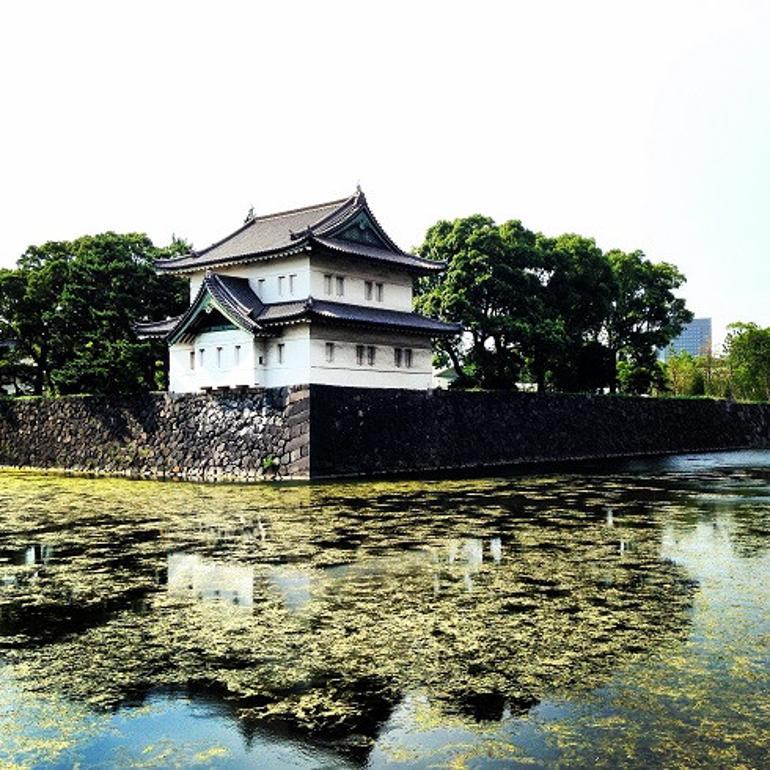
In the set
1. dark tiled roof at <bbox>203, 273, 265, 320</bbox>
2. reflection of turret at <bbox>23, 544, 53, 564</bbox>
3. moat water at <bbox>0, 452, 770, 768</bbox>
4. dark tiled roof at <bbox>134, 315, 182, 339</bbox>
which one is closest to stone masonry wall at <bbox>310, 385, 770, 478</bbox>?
dark tiled roof at <bbox>203, 273, 265, 320</bbox>

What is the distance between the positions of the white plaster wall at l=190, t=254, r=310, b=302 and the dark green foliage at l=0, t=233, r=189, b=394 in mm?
3667

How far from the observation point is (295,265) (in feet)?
87.6

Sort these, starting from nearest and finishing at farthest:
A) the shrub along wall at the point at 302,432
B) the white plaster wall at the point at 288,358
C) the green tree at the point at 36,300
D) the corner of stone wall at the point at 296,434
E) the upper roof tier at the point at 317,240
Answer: the corner of stone wall at the point at 296,434 < the shrub along wall at the point at 302,432 < the white plaster wall at the point at 288,358 < the upper roof tier at the point at 317,240 < the green tree at the point at 36,300

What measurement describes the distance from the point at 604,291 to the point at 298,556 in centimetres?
3112

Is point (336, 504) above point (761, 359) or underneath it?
underneath

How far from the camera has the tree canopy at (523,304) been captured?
33.1m

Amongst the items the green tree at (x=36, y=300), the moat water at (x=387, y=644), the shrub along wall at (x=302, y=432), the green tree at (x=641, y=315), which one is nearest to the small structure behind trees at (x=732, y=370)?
the green tree at (x=641, y=315)

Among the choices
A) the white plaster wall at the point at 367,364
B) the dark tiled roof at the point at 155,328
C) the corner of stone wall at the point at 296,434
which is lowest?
the corner of stone wall at the point at 296,434

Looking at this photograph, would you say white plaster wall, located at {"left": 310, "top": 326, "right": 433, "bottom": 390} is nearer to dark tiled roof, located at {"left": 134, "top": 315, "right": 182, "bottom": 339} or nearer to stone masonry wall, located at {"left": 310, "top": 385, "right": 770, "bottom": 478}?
stone masonry wall, located at {"left": 310, "top": 385, "right": 770, "bottom": 478}

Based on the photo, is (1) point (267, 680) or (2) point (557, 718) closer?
(2) point (557, 718)

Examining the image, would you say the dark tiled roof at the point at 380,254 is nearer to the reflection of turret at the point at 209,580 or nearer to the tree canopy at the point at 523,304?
the tree canopy at the point at 523,304

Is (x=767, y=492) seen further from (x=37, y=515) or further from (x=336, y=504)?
(x=37, y=515)

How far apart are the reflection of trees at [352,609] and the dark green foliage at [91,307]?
16.0 metres

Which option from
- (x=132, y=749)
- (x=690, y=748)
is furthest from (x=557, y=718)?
(x=132, y=749)
